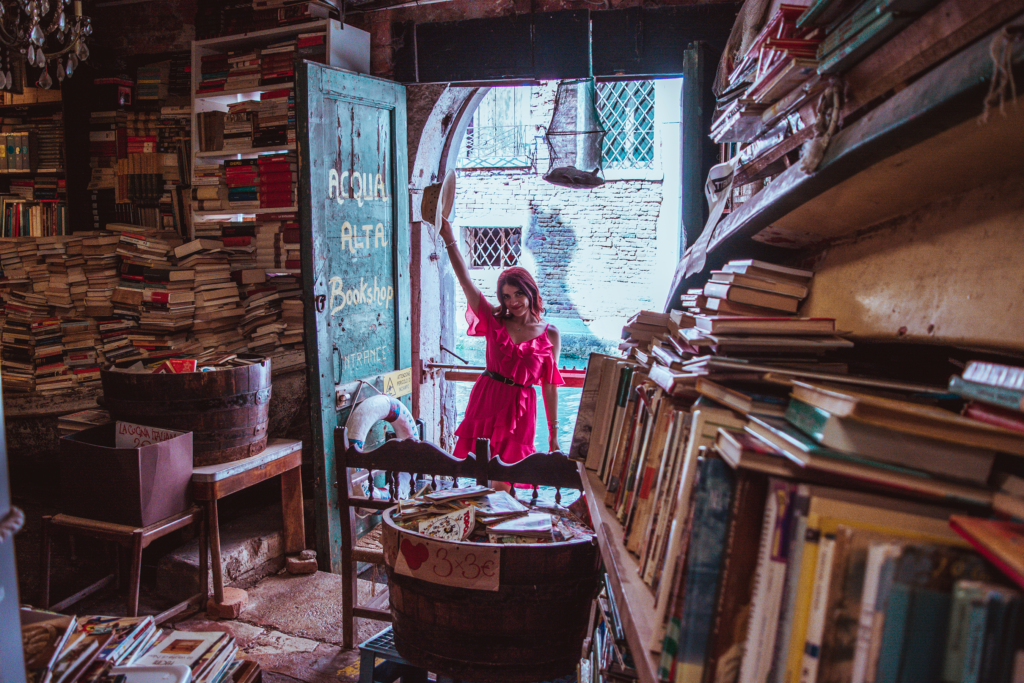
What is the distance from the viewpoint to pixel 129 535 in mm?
2734

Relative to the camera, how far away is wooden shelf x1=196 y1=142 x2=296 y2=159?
380 centimetres

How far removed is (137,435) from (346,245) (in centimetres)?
139

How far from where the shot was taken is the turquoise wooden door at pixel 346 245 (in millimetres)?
3402

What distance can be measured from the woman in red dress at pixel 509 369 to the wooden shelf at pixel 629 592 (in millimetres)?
2161

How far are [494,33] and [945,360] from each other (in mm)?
3459

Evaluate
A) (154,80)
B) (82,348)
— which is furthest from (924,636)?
(154,80)

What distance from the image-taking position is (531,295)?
12.0 feet

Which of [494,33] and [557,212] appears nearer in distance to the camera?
[494,33]

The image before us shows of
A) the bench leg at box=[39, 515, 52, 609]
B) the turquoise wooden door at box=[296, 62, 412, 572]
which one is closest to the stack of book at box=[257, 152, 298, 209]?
the turquoise wooden door at box=[296, 62, 412, 572]

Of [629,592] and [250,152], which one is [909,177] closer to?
[629,592]

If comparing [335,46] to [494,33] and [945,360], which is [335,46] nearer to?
[494,33]

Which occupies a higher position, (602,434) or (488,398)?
(602,434)

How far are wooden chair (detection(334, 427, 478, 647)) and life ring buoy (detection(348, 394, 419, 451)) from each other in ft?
2.60

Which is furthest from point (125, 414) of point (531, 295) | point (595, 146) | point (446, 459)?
point (595, 146)
